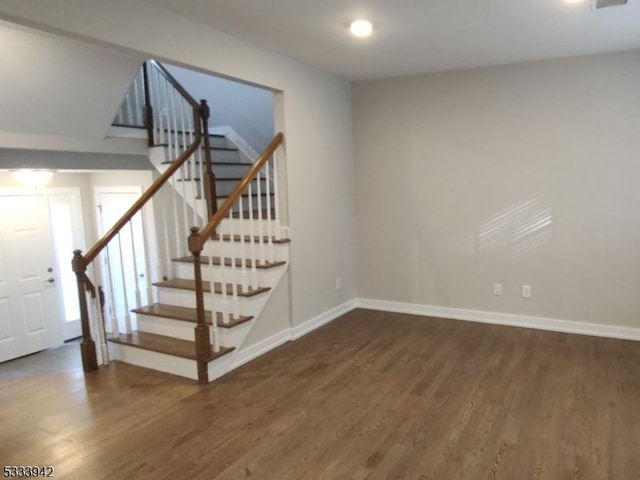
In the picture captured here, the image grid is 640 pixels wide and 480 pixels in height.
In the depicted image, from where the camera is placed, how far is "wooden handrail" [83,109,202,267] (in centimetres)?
353

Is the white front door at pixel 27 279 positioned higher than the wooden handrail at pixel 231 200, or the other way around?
the wooden handrail at pixel 231 200

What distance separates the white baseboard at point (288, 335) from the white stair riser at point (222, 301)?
30 cm

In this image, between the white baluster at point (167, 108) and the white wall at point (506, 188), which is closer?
the white wall at point (506, 188)

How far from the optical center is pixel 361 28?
121 inches

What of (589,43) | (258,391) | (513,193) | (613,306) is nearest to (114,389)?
(258,391)

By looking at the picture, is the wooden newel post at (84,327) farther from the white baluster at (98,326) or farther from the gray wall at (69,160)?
the gray wall at (69,160)

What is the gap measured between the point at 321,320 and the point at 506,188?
218 cm

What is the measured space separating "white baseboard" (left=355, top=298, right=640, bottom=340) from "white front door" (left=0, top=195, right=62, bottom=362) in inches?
152

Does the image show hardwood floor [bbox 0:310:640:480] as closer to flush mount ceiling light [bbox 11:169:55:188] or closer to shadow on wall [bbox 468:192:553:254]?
shadow on wall [bbox 468:192:553:254]

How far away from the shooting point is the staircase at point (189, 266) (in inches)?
133

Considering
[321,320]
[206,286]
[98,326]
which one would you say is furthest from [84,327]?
[321,320]

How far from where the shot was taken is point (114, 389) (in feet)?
10.6

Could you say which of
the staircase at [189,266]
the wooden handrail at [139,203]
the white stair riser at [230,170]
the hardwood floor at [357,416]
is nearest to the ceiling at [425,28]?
the staircase at [189,266]

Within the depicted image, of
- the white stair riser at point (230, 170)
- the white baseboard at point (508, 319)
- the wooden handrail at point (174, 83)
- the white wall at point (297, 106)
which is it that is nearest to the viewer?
the white wall at point (297, 106)
